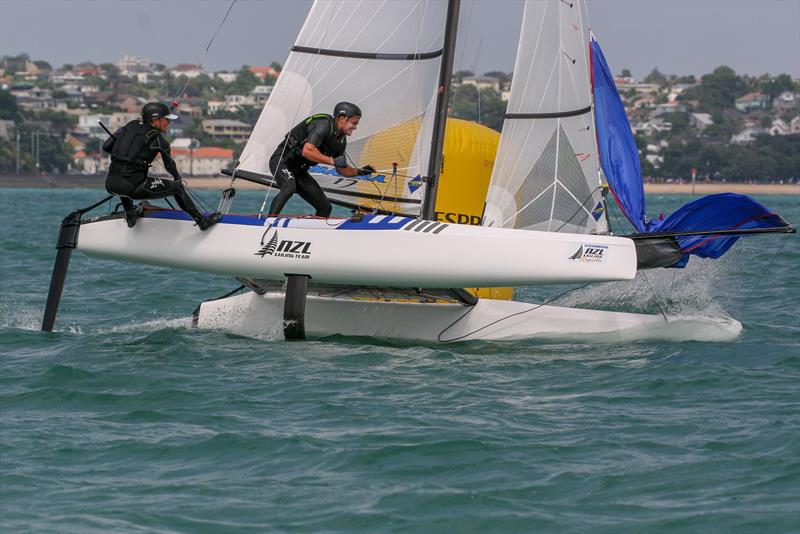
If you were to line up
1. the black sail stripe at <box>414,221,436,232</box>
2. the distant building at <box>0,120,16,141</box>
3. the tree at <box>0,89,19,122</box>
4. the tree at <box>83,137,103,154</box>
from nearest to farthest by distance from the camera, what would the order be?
the black sail stripe at <box>414,221,436,232</box>
the distant building at <box>0,120,16,141</box>
the tree at <box>0,89,19,122</box>
the tree at <box>83,137,103,154</box>

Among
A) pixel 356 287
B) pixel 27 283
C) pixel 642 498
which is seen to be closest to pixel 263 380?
pixel 356 287

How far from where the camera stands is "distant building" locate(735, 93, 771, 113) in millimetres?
162375

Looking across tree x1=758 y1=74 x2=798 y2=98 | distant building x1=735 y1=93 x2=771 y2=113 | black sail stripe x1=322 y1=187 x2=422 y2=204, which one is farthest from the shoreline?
black sail stripe x1=322 y1=187 x2=422 y2=204

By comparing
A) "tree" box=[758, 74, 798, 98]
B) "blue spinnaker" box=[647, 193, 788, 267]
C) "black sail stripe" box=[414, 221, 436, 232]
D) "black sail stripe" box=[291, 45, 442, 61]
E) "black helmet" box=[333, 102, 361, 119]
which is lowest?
"black sail stripe" box=[414, 221, 436, 232]

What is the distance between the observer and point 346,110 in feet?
31.5

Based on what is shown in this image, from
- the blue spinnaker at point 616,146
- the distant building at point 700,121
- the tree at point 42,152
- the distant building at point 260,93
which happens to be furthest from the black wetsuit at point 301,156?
the distant building at point 260,93

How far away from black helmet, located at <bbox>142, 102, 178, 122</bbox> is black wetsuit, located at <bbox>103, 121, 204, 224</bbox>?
0.10 metres

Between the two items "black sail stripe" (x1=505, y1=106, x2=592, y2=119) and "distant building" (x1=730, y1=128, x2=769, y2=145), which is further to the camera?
"distant building" (x1=730, y1=128, x2=769, y2=145)

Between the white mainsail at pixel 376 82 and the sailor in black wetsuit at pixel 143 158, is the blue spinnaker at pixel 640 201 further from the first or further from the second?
the sailor in black wetsuit at pixel 143 158

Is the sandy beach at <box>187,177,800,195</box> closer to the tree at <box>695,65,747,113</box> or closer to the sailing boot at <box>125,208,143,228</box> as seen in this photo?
the tree at <box>695,65,747,113</box>

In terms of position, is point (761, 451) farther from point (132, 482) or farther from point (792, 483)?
point (132, 482)

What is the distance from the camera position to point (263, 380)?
8047 mm

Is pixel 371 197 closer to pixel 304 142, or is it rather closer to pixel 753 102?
pixel 304 142

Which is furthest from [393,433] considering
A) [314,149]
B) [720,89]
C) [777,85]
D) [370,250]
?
[777,85]
